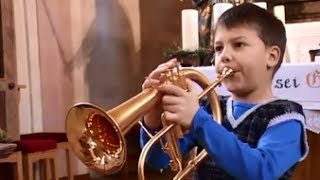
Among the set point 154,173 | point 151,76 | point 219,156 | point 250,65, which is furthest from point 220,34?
point 154,173

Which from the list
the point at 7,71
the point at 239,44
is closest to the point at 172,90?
the point at 239,44

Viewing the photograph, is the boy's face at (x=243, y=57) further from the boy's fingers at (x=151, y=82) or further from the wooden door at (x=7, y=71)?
the wooden door at (x=7, y=71)

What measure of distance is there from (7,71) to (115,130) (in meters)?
2.99

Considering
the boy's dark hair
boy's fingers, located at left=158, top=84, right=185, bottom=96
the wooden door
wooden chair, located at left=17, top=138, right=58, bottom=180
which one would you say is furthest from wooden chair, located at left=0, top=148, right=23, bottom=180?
boy's fingers, located at left=158, top=84, right=185, bottom=96

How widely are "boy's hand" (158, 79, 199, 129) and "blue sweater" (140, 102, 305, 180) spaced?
2 cm

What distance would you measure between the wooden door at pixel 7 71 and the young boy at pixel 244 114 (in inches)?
107

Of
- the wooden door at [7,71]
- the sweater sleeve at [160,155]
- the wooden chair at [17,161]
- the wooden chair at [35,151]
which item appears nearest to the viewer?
the sweater sleeve at [160,155]

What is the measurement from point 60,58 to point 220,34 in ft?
11.6

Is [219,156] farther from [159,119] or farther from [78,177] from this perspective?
[78,177]

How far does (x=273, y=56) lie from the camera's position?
1.24m

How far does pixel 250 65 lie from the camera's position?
1180 millimetres

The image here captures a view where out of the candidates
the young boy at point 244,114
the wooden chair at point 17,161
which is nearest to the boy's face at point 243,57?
the young boy at point 244,114

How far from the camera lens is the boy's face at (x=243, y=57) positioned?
1.17m

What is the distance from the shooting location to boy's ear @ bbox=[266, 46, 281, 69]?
4.04ft
